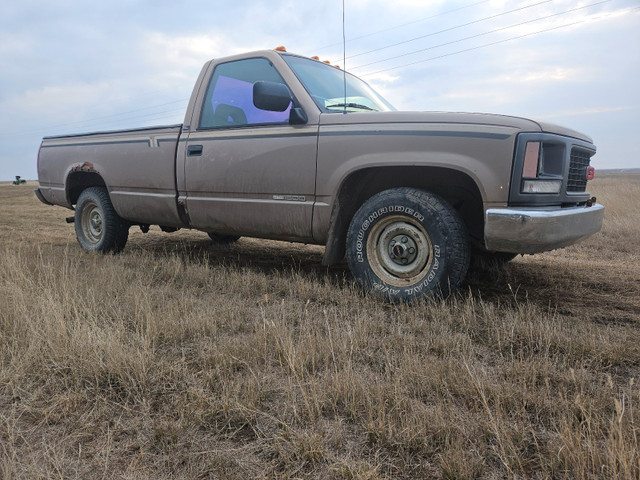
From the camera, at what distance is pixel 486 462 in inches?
61.6

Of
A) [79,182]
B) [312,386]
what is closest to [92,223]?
[79,182]

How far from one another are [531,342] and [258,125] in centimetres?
288

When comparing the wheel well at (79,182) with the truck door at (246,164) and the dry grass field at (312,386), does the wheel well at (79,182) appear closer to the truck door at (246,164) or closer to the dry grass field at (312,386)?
the truck door at (246,164)

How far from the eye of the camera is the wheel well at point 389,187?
3.60m

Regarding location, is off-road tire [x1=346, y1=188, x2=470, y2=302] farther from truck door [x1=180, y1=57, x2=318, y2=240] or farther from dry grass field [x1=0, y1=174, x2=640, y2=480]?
truck door [x1=180, y1=57, x2=318, y2=240]

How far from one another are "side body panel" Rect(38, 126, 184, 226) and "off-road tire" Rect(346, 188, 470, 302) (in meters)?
2.31

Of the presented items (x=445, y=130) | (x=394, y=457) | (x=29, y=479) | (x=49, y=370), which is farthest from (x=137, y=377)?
(x=445, y=130)

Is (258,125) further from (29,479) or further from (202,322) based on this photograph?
(29,479)

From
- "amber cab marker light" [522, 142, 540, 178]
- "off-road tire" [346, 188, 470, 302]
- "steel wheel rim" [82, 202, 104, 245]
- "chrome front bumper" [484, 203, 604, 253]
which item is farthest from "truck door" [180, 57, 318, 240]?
"steel wheel rim" [82, 202, 104, 245]

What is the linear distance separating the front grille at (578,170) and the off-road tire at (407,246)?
0.98m

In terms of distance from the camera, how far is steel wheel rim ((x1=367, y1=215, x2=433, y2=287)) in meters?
3.38

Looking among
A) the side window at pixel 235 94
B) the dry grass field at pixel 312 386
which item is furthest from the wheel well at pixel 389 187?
the side window at pixel 235 94

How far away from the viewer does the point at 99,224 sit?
5.86m

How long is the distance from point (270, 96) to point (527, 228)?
2150mm
